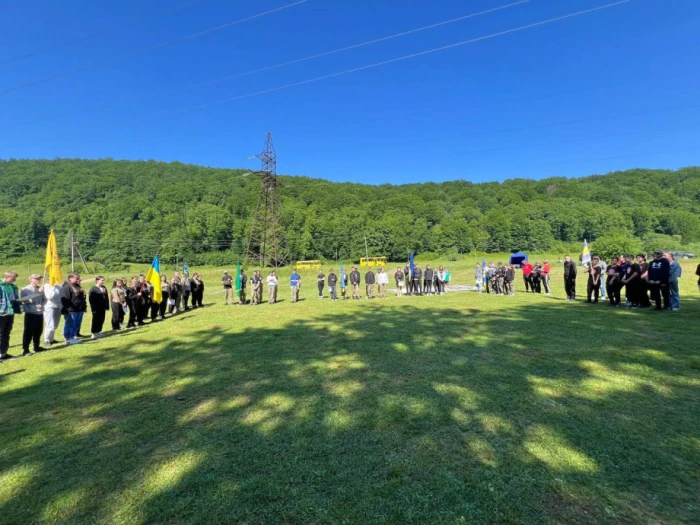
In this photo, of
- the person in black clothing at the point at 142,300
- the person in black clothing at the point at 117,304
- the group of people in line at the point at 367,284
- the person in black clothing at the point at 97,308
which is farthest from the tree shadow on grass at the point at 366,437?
the group of people in line at the point at 367,284

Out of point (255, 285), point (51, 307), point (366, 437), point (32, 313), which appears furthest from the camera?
point (255, 285)

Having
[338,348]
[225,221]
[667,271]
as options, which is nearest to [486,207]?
[225,221]

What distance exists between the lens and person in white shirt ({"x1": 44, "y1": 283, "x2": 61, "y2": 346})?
899 cm

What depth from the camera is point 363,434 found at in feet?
12.5

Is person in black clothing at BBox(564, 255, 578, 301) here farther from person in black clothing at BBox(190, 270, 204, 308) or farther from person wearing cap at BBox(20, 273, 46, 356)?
person wearing cap at BBox(20, 273, 46, 356)

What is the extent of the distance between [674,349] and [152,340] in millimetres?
11363

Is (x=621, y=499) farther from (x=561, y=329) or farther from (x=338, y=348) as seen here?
(x=561, y=329)

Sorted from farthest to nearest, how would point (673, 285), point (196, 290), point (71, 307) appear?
1. point (196, 290)
2. point (673, 285)
3. point (71, 307)

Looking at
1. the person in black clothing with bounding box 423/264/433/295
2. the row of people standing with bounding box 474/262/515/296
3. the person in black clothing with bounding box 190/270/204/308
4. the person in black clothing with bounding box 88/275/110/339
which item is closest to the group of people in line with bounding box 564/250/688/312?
the row of people standing with bounding box 474/262/515/296

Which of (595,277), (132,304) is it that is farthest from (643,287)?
(132,304)

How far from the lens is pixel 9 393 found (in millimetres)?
5531

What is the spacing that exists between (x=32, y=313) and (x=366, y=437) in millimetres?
8805

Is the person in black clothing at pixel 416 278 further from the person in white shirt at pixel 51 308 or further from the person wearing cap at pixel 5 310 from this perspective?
the person wearing cap at pixel 5 310

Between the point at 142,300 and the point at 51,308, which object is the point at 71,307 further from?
the point at 142,300
